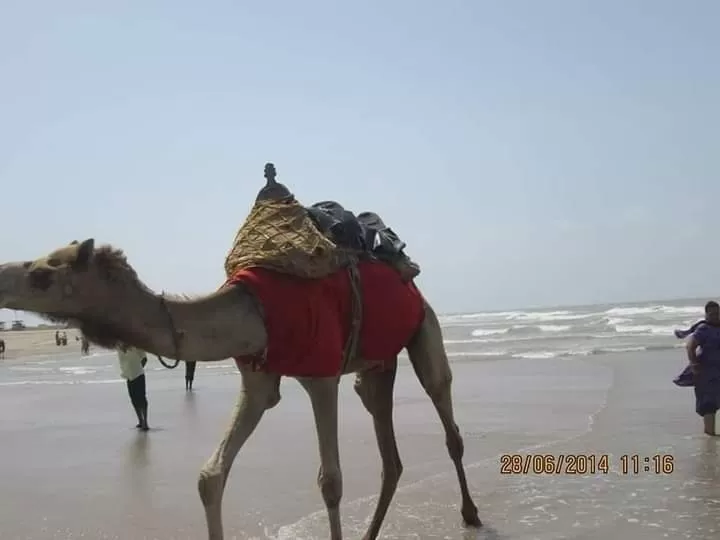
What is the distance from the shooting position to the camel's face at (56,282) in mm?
3576

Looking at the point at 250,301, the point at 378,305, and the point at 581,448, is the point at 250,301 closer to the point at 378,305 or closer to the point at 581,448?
the point at 378,305

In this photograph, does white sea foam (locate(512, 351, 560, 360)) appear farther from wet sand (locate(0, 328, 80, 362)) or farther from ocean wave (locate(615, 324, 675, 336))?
wet sand (locate(0, 328, 80, 362))

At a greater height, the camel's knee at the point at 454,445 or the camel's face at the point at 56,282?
the camel's face at the point at 56,282

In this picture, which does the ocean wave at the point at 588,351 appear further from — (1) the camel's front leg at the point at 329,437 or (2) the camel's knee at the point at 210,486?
(2) the camel's knee at the point at 210,486

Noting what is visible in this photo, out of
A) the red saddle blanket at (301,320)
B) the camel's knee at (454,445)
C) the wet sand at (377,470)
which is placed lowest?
the wet sand at (377,470)

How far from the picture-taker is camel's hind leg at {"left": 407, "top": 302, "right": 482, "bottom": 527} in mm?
6176

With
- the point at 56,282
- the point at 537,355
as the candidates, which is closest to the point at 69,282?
the point at 56,282

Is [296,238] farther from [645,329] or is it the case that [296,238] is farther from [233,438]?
[645,329]

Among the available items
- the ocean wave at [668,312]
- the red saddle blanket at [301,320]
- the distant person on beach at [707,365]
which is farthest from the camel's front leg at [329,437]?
the ocean wave at [668,312]

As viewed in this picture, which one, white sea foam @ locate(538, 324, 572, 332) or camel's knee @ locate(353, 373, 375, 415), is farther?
white sea foam @ locate(538, 324, 572, 332)

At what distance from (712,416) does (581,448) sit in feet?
5.62

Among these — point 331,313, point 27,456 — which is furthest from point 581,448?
point 27,456
